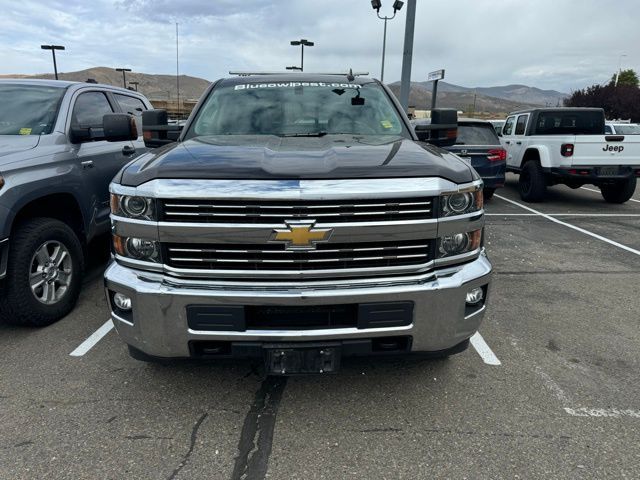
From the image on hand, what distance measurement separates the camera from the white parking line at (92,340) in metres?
3.39

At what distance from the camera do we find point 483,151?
9.03 meters

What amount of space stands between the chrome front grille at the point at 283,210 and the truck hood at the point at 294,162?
13 centimetres

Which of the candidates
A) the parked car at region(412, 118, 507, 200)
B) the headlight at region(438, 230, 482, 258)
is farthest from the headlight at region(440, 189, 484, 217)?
the parked car at region(412, 118, 507, 200)

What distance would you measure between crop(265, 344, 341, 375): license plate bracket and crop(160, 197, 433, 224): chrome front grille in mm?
640

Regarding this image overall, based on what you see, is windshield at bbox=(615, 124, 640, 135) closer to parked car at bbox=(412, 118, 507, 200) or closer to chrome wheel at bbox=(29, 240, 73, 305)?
parked car at bbox=(412, 118, 507, 200)

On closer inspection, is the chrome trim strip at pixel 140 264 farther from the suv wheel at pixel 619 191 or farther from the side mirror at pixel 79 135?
the suv wheel at pixel 619 191

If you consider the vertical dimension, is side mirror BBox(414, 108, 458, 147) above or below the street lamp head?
below

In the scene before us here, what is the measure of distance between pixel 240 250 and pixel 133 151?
3677mm

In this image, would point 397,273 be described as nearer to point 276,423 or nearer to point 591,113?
point 276,423

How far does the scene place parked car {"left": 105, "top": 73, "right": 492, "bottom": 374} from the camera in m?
2.27

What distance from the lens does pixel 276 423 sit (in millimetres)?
2596

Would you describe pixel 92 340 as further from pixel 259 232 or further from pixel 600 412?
pixel 600 412

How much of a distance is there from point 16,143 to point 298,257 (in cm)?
292

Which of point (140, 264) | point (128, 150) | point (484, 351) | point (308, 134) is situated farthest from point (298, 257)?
point (128, 150)
